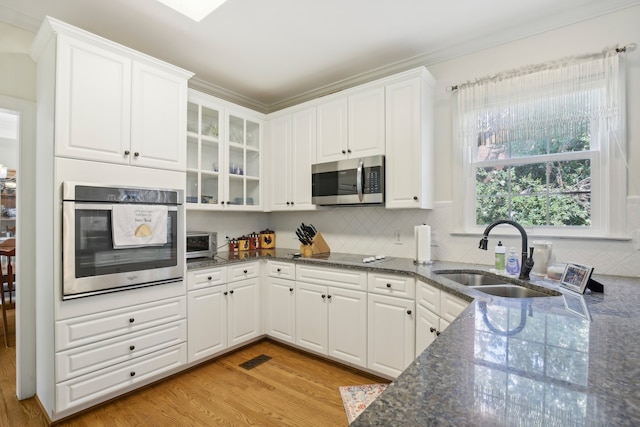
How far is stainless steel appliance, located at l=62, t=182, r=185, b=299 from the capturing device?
1.93 meters

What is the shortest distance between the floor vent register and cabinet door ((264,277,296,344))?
0.78ft

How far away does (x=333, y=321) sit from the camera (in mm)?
2693

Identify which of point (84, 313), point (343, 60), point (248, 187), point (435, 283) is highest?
point (343, 60)

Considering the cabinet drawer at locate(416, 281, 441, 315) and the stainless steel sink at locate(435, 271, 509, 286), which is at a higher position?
the stainless steel sink at locate(435, 271, 509, 286)

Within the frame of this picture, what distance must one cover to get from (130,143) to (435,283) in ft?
7.39

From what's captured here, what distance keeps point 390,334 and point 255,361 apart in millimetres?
1227

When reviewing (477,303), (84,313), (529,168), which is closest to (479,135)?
(529,168)

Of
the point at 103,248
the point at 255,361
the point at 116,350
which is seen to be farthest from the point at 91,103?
the point at 255,361

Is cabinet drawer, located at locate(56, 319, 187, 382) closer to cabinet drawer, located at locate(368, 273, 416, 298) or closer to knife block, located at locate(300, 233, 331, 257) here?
knife block, located at locate(300, 233, 331, 257)

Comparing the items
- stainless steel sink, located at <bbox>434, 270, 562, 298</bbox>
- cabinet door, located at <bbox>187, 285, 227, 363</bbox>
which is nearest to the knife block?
cabinet door, located at <bbox>187, 285, 227, 363</bbox>

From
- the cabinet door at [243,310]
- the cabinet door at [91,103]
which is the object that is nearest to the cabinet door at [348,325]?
the cabinet door at [243,310]

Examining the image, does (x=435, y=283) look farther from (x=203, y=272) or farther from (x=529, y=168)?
(x=203, y=272)

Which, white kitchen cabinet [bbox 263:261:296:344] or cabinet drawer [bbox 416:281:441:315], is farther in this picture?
white kitchen cabinet [bbox 263:261:296:344]

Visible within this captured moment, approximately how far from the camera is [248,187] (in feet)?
11.6
